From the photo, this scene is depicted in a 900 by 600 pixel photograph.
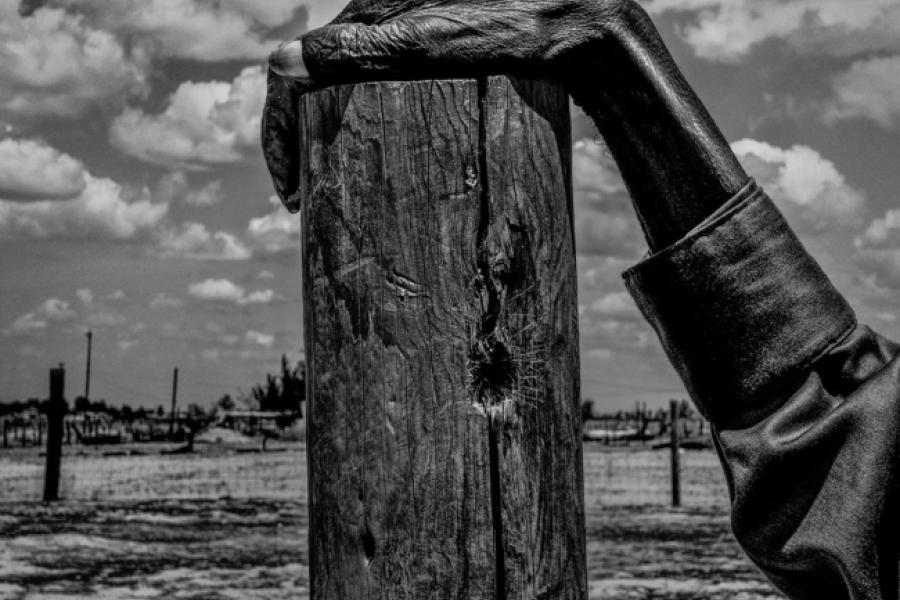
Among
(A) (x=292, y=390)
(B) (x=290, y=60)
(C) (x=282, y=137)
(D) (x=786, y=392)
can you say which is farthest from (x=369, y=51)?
(A) (x=292, y=390)

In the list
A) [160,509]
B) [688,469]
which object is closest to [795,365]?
[160,509]

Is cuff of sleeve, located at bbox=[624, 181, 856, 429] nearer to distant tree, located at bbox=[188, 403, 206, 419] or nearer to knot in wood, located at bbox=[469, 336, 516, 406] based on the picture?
knot in wood, located at bbox=[469, 336, 516, 406]

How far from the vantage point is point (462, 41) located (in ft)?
6.40

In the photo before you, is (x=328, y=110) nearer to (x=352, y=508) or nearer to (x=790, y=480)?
(x=352, y=508)

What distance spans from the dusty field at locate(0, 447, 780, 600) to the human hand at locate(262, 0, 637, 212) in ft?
25.8

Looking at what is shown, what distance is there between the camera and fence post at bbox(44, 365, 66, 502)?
647 inches

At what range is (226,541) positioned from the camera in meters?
12.6

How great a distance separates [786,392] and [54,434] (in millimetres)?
16291

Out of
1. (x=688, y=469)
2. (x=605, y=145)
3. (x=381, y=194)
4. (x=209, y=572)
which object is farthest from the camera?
(x=688, y=469)

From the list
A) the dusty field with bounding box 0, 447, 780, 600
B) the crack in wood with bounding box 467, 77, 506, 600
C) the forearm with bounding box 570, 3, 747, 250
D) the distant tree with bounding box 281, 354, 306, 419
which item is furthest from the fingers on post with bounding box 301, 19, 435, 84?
the distant tree with bounding box 281, 354, 306, 419

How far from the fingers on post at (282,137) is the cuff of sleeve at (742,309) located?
703 millimetres

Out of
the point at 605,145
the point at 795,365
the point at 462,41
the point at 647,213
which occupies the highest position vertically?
the point at 462,41

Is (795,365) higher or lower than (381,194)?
lower

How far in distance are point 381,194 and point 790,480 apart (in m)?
0.84
